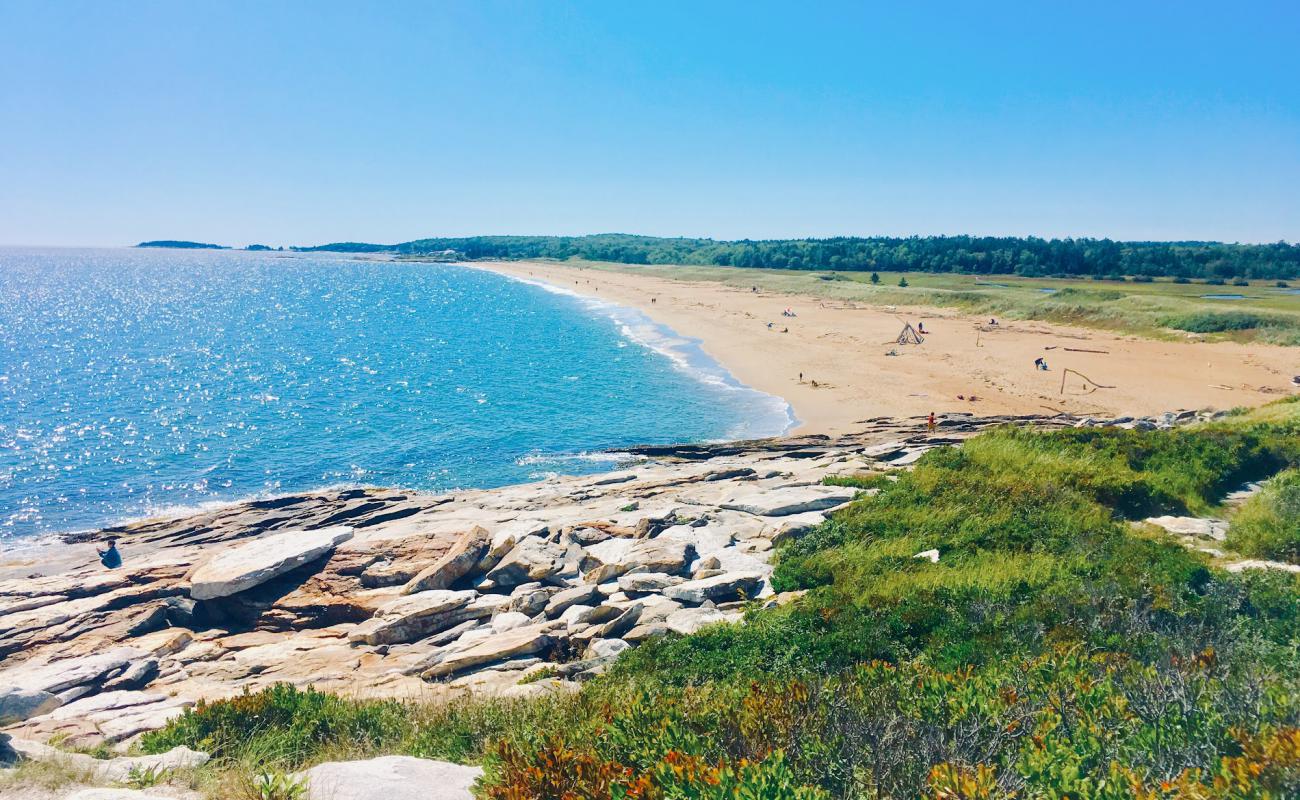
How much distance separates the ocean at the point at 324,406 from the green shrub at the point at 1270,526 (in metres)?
20.8

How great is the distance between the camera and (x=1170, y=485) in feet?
56.9

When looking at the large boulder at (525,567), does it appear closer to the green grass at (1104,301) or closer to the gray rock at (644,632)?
the gray rock at (644,632)

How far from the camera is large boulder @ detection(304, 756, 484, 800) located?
252 inches

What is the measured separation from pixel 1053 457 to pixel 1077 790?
16518mm

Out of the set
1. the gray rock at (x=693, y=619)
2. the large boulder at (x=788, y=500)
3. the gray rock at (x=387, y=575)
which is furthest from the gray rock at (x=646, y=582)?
the gray rock at (x=387, y=575)

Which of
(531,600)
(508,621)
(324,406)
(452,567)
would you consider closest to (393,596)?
(452,567)

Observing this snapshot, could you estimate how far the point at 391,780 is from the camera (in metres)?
6.65

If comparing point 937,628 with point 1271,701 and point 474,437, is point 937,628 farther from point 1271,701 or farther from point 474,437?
point 474,437

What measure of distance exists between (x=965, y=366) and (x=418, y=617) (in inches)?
1688

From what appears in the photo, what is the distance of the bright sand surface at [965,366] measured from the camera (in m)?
37.8

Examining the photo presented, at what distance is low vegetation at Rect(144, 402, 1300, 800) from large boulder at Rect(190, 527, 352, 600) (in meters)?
8.79

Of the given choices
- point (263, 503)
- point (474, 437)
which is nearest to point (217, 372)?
point (474, 437)

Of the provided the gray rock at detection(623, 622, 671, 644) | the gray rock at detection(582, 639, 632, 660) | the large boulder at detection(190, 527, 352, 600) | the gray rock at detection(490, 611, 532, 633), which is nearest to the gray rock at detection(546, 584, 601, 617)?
the gray rock at detection(490, 611, 532, 633)

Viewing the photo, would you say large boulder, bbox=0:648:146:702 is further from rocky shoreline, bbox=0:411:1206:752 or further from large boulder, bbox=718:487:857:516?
large boulder, bbox=718:487:857:516
